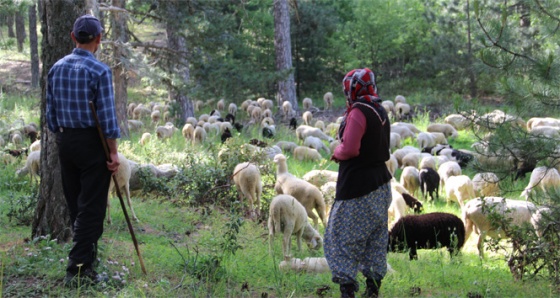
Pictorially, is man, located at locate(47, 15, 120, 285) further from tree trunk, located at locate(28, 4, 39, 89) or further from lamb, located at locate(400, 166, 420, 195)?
tree trunk, located at locate(28, 4, 39, 89)

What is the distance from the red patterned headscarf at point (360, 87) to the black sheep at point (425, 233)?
3.11 meters

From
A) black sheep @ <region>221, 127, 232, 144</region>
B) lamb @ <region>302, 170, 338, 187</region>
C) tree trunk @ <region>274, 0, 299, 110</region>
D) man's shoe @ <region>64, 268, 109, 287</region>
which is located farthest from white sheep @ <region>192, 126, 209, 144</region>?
man's shoe @ <region>64, 268, 109, 287</region>

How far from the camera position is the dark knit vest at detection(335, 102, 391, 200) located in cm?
580

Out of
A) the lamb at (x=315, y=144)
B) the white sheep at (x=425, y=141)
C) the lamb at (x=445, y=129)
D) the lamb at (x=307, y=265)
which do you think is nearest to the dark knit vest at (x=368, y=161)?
the lamb at (x=307, y=265)

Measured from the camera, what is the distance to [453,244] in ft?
28.2

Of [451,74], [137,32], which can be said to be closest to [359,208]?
[451,74]

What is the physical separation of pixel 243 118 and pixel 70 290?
20724 millimetres

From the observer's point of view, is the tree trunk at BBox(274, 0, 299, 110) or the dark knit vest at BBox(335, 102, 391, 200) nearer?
the dark knit vest at BBox(335, 102, 391, 200)

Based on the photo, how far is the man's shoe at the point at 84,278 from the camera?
18.9 feet

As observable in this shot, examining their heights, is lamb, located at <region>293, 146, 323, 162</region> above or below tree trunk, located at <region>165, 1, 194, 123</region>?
below

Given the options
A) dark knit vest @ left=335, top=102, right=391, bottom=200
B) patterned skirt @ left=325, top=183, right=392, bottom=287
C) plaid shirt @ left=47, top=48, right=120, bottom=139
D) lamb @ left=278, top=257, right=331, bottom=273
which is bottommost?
lamb @ left=278, top=257, right=331, bottom=273

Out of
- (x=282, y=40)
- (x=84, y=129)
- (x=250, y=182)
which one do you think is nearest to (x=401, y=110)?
(x=282, y=40)

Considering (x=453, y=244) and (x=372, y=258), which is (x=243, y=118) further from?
(x=372, y=258)

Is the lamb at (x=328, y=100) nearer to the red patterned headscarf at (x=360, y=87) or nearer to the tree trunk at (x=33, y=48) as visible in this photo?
the tree trunk at (x=33, y=48)
